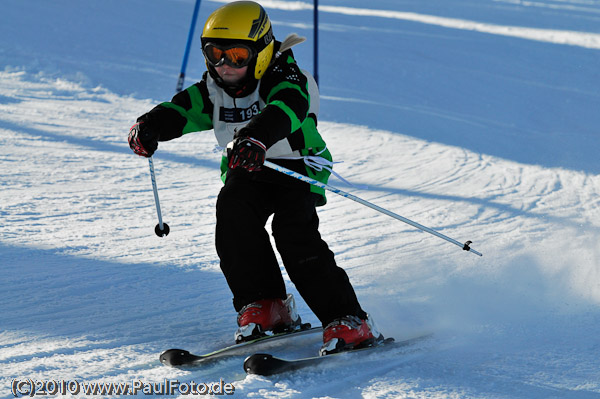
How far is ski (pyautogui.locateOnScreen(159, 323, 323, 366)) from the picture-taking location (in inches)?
105

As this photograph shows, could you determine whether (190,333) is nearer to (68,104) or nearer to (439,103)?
(68,104)

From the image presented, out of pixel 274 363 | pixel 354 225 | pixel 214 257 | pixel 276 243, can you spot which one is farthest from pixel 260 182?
pixel 354 225

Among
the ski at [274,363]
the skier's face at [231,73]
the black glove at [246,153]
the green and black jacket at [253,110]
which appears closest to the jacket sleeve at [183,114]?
the green and black jacket at [253,110]

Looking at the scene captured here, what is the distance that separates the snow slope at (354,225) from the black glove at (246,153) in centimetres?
75

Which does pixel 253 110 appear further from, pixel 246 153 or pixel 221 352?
pixel 221 352

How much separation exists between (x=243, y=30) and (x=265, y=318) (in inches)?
45.6

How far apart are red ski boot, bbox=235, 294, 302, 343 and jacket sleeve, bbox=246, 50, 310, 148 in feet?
2.46

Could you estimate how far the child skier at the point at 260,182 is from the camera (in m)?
2.84

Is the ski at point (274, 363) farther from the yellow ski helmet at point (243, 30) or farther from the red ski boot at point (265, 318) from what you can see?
the yellow ski helmet at point (243, 30)

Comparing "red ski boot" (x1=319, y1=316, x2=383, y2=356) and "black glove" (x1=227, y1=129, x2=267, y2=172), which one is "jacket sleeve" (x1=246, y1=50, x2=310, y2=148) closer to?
"black glove" (x1=227, y1=129, x2=267, y2=172)

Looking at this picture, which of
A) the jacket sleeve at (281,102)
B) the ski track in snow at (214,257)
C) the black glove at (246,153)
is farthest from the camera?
the ski track in snow at (214,257)

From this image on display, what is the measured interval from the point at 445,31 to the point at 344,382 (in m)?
14.5

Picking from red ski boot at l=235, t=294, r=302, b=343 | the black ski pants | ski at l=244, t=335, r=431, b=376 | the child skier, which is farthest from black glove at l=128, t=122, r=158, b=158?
ski at l=244, t=335, r=431, b=376

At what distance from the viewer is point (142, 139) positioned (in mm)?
2883
